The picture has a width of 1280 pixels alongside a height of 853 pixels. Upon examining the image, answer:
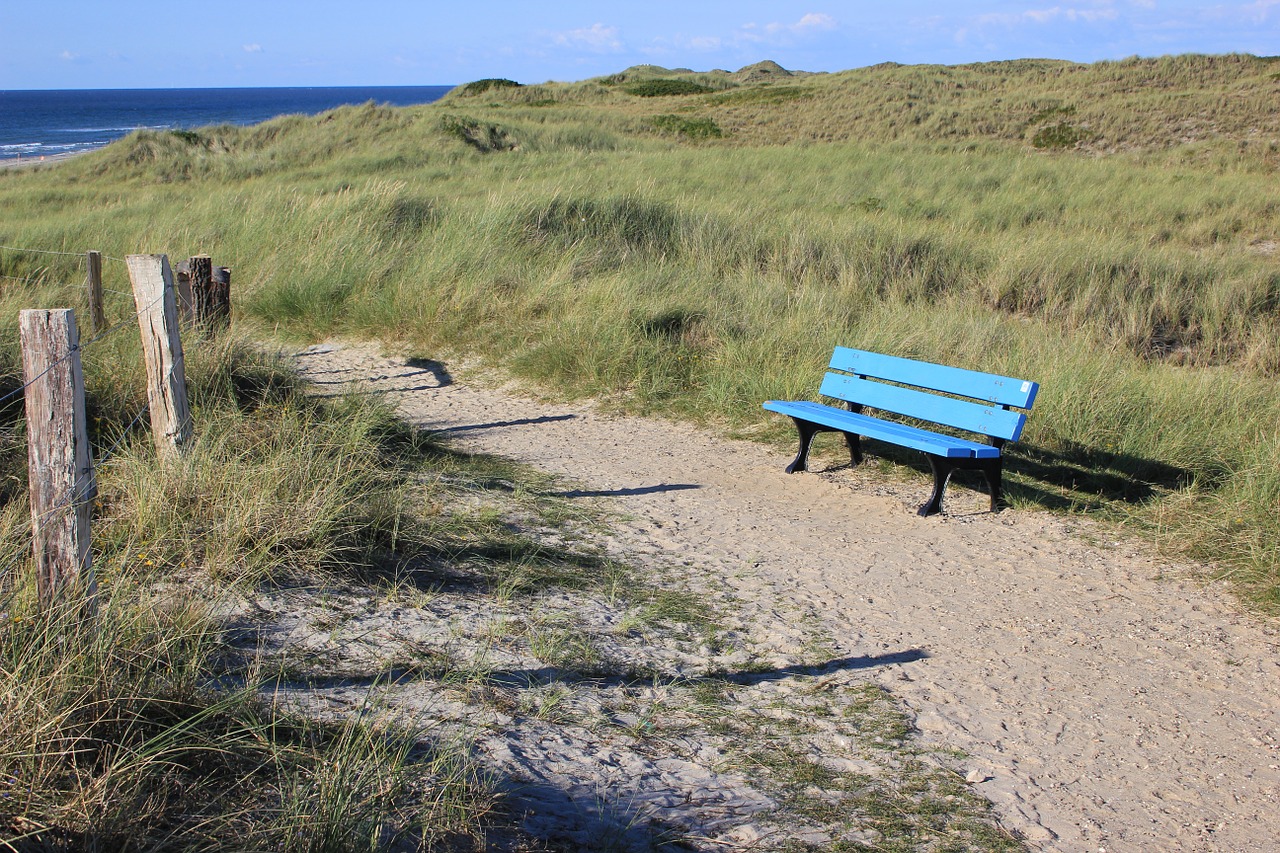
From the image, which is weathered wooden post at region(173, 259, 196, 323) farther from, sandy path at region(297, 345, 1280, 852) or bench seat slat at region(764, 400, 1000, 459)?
bench seat slat at region(764, 400, 1000, 459)

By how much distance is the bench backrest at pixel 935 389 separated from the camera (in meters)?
5.41

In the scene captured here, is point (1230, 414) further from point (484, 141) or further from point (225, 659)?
point (484, 141)

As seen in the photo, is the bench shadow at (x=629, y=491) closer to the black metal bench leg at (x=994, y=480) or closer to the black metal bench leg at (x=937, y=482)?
the black metal bench leg at (x=937, y=482)

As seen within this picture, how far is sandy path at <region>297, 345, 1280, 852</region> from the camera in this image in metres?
3.04

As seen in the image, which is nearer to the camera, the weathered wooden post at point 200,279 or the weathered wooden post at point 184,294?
the weathered wooden post at point 184,294

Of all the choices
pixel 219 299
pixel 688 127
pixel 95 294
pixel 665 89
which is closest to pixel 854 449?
pixel 219 299

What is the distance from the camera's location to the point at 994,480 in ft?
18.1

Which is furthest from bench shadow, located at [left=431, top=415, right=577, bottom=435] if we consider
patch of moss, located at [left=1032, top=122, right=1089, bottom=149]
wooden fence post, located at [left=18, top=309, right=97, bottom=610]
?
patch of moss, located at [left=1032, top=122, right=1089, bottom=149]

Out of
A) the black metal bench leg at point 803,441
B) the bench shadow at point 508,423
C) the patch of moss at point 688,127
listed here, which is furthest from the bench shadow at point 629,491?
the patch of moss at point 688,127

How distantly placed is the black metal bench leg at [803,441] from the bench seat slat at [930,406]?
13.8 inches

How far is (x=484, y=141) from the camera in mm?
28391

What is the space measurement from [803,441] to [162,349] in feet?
12.0

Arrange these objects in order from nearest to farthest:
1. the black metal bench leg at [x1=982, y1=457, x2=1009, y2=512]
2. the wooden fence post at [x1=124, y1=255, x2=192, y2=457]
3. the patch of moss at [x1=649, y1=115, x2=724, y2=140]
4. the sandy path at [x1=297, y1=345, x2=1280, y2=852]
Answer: the sandy path at [x1=297, y1=345, x2=1280, y2=852], the wooden fence post at [x1=124, y1=255, x2=192, y2=457], the black metal bench leg at [x1=982, y1=457, x2=1009, y2=512], the patch of moss at [x1=649, y1=115, x2=724, y2=140]

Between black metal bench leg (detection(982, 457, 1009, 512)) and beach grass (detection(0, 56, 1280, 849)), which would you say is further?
black metal bench leg (detection(982, 457, 1009, 512))
